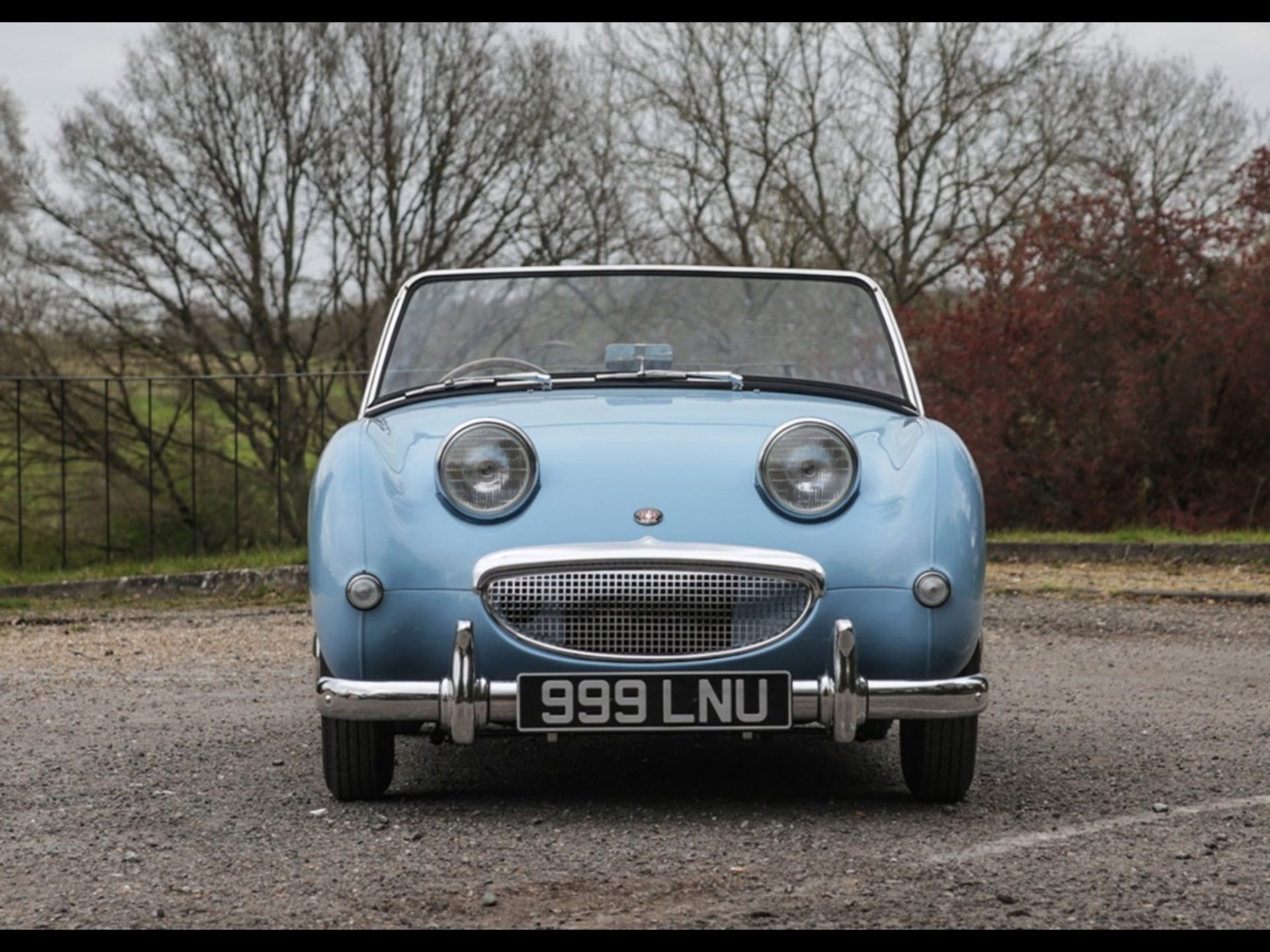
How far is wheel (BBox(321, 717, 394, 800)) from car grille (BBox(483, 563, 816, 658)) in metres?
0.52

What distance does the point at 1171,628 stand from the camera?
855 centimetres

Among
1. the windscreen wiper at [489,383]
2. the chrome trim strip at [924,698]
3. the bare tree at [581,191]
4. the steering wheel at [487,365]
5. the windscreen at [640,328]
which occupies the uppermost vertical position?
the bare tree at [581,191]

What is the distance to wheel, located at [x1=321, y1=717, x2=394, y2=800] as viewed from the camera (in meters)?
4.30

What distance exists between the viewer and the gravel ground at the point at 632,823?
3.30 meters

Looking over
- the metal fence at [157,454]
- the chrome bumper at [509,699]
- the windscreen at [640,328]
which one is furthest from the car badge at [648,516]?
the metal fence at [157,454]

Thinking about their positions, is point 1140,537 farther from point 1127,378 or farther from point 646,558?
point 646,558

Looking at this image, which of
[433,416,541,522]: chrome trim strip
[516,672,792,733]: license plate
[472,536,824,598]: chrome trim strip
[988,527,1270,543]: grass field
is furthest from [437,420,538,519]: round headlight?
[988,527,1270,543]: grass field

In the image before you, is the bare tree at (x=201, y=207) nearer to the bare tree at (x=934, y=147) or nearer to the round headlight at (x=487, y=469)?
the bare tree at (x=934, y=147)

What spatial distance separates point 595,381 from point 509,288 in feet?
2.03

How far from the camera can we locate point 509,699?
4.00 m

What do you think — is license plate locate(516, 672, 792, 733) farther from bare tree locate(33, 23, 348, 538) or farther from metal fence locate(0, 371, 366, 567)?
bare tree locate(33, 23, 348, 538)

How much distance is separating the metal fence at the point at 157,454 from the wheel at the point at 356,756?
13007 mm
